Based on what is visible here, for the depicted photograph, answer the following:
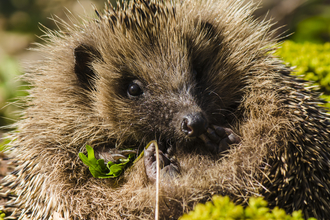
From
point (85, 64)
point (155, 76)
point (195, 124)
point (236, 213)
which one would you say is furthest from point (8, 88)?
point (236, 213)

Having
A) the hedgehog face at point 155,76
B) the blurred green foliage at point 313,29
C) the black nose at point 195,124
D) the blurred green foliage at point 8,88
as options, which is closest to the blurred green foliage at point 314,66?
the hedgehog face at point 155,76

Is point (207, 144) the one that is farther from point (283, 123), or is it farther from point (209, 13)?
point (209, 13)

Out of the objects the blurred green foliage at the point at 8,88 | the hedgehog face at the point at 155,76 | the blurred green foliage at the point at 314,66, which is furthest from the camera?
the blurred green foliage at the point at 8,88

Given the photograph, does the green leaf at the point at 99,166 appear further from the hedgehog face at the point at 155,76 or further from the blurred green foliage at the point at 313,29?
the blurred green foliage at the point at 313,29

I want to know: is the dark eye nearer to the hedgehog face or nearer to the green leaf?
the hedgehog face

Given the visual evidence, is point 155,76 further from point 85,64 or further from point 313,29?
point 313,29

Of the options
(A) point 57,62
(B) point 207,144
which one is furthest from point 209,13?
(A) point 57,62

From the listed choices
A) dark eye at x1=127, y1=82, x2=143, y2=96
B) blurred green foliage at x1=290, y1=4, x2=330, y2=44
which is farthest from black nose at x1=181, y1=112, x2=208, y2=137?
blurred green foliage at x1=290, y1=4, x2=330, y2=44

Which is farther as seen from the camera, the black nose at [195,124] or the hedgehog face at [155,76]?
the hedgehog face at [155,76]
